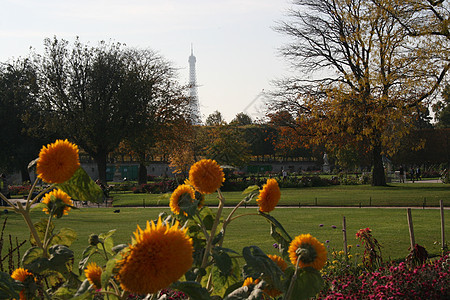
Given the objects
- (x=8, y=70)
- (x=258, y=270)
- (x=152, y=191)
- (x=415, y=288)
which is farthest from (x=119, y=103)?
(x=258, y=270)

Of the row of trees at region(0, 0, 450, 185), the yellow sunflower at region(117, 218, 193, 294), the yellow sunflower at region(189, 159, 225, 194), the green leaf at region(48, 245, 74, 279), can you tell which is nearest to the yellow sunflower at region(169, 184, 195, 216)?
the yellow sunflower at region(189, 159, 225, 194)

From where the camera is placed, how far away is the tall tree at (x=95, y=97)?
37.8 meters

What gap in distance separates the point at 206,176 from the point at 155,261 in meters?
0.85

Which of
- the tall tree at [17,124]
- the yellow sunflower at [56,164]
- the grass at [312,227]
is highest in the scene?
the tall tree at [17,124]

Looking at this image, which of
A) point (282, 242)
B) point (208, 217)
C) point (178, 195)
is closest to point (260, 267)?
point (282, 242)

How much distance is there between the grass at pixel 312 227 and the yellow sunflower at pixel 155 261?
799 centimetres

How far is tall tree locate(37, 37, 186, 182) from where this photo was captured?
3784 cm

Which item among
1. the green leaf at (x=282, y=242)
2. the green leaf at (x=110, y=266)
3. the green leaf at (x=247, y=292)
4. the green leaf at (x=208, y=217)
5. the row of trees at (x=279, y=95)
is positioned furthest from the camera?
the row of trees at (x=279, y=95)

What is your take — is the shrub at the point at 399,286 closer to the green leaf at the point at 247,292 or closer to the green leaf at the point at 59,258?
the green leaf at the point at 247,292

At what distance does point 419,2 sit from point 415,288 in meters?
23.3

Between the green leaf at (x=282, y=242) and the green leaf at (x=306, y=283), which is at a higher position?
the green leaf at (x=282, y=242)

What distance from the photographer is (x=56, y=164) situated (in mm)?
1739

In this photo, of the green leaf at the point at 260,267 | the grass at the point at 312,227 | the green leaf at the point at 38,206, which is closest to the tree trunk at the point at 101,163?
the grass at the point at 312,227

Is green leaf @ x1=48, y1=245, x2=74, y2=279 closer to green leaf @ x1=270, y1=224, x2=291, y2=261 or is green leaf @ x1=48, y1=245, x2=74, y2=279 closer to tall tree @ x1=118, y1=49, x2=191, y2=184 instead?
green leaf @ x1=270, y1=224, x2=291, y2=261
